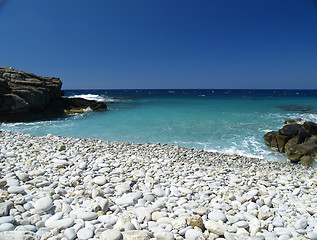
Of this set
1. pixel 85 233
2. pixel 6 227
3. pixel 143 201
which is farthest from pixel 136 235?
pixel 6 227

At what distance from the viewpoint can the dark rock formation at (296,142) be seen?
731 cm

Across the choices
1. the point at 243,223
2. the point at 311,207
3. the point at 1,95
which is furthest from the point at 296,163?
the point at 1,95

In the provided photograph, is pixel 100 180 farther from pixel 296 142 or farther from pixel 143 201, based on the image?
pixel 296 142

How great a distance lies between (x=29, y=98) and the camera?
725 inches

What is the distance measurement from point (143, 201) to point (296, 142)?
8233 millimetres

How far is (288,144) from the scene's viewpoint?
27.3 feet

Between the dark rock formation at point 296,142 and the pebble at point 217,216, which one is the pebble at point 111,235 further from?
the dark rock formation at point 296,142

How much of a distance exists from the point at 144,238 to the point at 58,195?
1.84 meters

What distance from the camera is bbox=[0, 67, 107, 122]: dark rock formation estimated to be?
666 inches

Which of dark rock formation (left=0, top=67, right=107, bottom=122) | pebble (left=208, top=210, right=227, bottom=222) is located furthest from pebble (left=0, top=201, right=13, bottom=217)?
dark rock formation (left=0, top=67, right=107, bottom=122)

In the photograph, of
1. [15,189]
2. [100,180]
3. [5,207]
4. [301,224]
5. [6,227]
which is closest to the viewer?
[6,227]

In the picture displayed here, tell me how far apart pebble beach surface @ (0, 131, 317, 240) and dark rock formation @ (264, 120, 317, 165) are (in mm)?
3062

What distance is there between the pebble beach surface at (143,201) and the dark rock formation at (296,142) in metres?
3.06

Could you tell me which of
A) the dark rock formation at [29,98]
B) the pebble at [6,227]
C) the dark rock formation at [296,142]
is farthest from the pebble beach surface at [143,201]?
the dark rock formation at [29,98]
